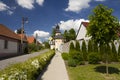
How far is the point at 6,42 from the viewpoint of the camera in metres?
27.8

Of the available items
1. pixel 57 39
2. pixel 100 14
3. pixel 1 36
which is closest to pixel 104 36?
pixel 100 14

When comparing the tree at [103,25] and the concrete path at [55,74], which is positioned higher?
the tree at [103,25]

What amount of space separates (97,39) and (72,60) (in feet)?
18.0

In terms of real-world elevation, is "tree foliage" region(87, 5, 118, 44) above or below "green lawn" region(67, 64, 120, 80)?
above

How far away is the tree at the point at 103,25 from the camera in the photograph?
11188 millimetres

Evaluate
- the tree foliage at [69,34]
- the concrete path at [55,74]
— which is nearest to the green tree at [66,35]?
the tree foliage at [69,34]

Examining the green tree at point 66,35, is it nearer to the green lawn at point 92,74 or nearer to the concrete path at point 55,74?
the concrete path at point 55,74

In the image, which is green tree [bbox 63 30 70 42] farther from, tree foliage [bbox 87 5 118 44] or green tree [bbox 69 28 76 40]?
tree foliage [bbox 87 5 118 44]

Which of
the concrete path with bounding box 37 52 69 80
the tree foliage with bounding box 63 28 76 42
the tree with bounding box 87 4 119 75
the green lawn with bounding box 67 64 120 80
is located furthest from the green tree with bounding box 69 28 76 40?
the tree with bounding box 87 4 119 75

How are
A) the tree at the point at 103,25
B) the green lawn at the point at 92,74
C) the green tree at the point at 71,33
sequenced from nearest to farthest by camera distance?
the green lawn at the point at 92,74 → the tree at the point at 103,25 → the green tree at the point at 71,33

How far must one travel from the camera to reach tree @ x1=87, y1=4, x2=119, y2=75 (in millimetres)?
11188

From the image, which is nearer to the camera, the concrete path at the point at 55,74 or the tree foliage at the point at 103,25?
the concrete path at the point at 55,74

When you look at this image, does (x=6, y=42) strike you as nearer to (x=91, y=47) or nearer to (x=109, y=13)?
(x=91, y=47)

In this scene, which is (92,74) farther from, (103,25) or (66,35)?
(66,35)
